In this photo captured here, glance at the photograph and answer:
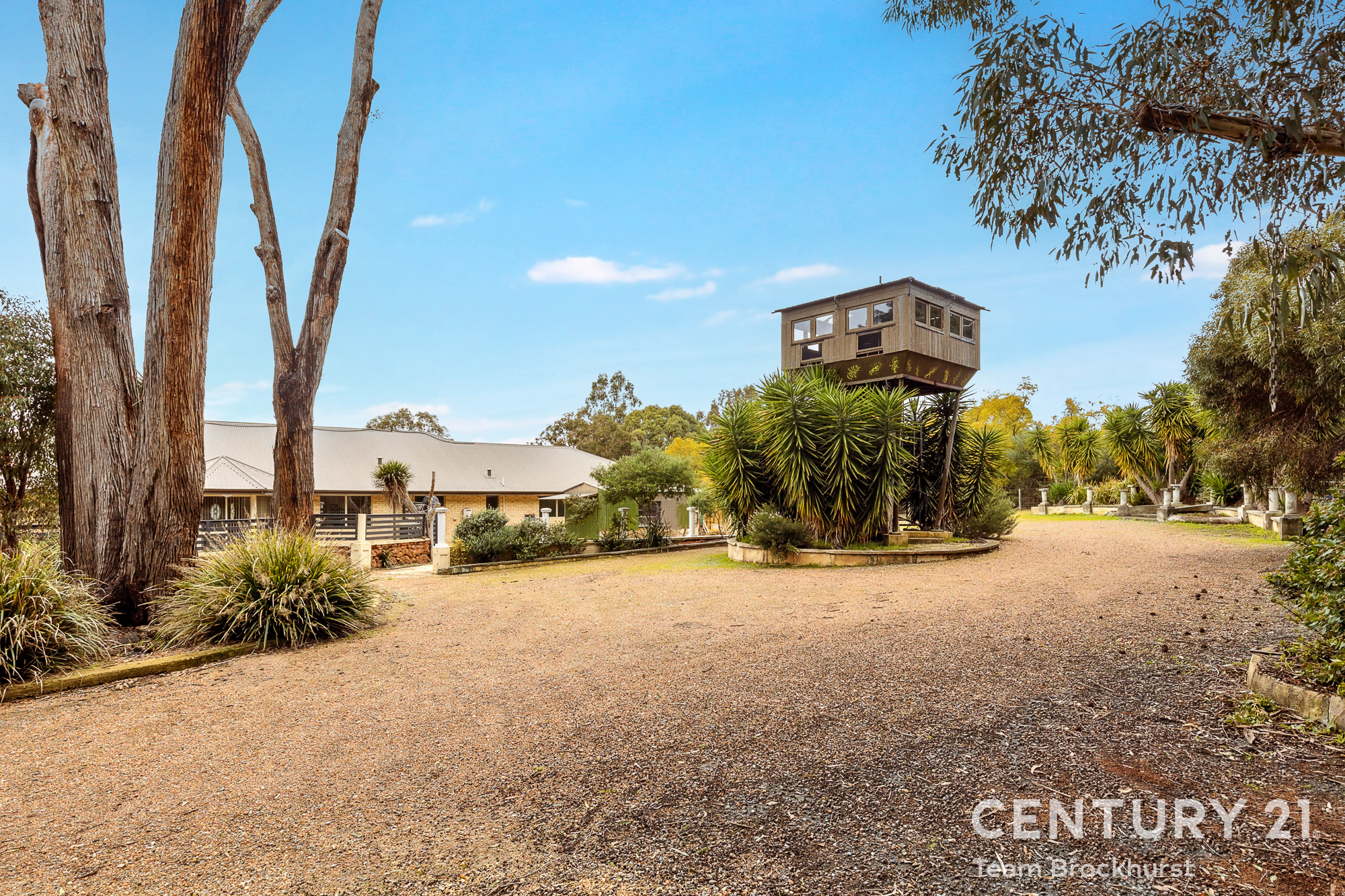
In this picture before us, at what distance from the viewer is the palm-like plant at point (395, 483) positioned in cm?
2448

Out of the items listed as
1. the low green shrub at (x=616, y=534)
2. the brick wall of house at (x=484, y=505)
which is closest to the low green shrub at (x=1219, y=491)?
the low green shrub at (x=616, y=534)

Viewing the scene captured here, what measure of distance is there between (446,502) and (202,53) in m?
22.4

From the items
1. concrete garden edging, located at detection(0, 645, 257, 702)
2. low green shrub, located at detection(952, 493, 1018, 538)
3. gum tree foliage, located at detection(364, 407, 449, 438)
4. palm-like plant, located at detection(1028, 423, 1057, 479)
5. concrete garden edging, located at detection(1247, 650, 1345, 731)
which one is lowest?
concrete garden edging, located at detection(0, 645, 257, 702)

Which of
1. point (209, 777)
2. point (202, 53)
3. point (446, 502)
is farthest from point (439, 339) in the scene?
point (209, 777)

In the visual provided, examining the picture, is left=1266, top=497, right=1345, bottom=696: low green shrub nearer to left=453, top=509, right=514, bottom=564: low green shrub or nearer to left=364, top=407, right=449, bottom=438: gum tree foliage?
left=453, top=509, right=514, bottom=564: low green shrub

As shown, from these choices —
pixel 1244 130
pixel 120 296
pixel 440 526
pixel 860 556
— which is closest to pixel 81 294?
pixel 120 296

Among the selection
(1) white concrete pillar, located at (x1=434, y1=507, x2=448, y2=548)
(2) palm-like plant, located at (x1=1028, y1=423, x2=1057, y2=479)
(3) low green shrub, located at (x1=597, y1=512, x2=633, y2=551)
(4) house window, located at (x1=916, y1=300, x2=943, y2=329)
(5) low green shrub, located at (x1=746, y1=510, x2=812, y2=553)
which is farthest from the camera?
(2) palm-like plant, located at (x1=1028, y1=423, x2=1057, y2=479)

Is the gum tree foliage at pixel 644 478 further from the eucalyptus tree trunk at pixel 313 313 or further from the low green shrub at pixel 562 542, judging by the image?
the eucalyptus tree trunk at pixel 313 313

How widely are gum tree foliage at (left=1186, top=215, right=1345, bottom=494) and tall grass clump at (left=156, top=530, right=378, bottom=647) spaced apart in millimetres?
11710

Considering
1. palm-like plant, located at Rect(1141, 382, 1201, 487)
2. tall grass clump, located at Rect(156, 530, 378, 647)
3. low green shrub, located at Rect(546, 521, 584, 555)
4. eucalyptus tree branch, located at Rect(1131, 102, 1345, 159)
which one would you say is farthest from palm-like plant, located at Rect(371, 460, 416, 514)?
palm-like plant, located at Rect(1141, 382, 1201, 487)

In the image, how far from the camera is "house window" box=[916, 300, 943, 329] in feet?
45.0

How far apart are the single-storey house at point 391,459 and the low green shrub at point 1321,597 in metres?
20.5

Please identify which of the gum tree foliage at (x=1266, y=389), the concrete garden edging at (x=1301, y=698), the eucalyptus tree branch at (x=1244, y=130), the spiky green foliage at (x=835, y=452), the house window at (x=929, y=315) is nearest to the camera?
the concrete garden edging at (x=1301, y=698)

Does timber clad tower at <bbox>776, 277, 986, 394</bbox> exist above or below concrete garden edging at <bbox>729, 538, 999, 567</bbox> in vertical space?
above
